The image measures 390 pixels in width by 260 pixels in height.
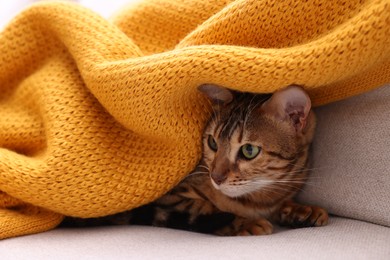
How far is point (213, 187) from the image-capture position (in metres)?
1.19

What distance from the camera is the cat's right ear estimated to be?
1.07m

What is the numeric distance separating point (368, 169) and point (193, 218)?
429 millimetres

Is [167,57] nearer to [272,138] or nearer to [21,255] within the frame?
[272,138]

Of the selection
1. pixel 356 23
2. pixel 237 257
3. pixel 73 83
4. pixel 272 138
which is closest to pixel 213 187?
pixel 272 138

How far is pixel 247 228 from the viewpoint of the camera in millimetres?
1095

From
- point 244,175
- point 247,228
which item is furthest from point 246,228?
point 244,175

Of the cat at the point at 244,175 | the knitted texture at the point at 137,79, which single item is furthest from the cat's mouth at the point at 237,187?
the knitted texture at the point at 137,79

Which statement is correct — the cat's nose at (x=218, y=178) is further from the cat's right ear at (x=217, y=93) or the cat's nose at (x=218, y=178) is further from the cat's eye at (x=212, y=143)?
the cat's right ear at (x=217, y=93)

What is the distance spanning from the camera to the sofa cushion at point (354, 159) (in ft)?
3.52

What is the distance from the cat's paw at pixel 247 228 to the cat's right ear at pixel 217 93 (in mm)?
290

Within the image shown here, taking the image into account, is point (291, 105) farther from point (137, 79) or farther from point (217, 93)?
point (137, 79)

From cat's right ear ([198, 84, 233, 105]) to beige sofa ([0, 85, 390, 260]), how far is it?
268 mm

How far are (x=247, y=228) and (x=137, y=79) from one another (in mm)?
427

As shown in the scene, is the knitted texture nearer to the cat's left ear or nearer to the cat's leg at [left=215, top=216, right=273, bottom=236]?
the cat's left ear
